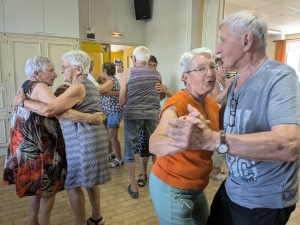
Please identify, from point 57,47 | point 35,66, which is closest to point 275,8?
point 57,47

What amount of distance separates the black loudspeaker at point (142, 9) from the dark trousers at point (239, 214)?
4851 mm

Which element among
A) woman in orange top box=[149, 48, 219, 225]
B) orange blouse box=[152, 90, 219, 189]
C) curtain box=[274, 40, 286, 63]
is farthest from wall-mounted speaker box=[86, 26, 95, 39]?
curtain box=[274, 40, 286, 63]

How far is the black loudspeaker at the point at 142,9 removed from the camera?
203 inches

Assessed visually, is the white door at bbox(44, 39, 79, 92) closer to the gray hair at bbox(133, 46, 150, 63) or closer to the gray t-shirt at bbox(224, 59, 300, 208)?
the gray hair at bbox(133, 46, 150, 63)

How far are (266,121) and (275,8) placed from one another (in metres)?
5.56

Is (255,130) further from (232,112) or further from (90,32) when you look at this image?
(90,32)

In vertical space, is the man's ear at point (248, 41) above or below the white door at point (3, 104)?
above

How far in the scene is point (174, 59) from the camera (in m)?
4.66

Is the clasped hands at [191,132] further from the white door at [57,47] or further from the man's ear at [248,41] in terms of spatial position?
the white door at [57,47]

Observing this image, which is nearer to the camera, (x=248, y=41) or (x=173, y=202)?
(x=248, y=41)

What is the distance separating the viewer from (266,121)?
84cm

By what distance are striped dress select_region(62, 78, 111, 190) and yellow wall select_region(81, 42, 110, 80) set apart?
144 inches

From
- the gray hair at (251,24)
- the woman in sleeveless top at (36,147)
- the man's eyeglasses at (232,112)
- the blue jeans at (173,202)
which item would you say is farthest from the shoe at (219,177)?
the gray hair at (251,24)

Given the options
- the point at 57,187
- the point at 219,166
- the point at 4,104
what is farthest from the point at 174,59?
the point at 57,187
